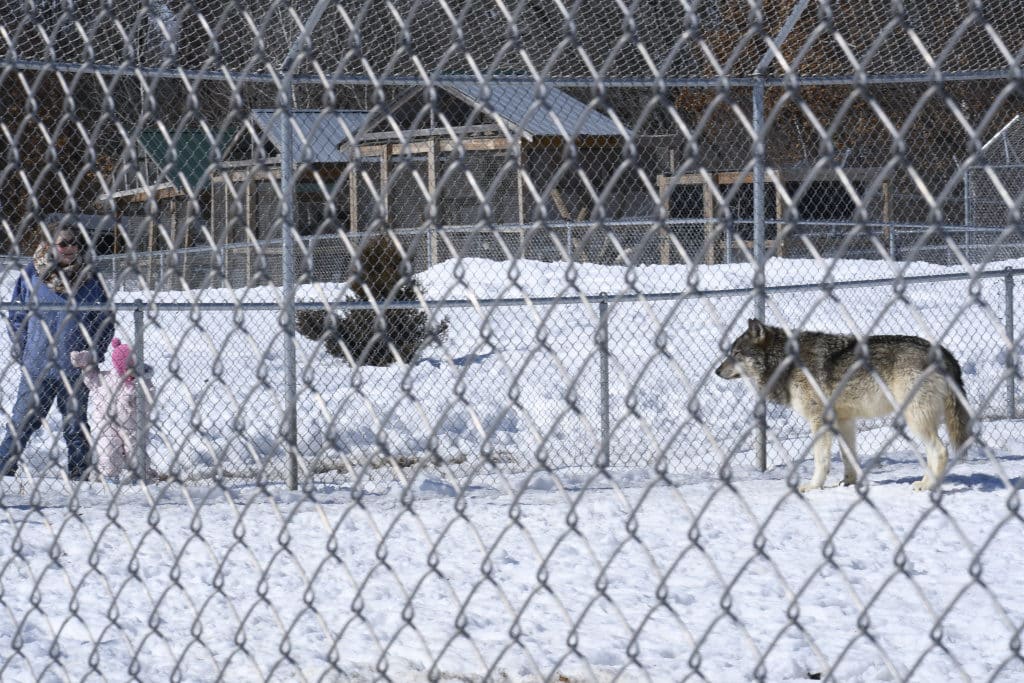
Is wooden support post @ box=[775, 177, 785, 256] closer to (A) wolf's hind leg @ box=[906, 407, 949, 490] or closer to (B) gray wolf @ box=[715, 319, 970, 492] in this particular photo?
(B) gray wolf @ box=[715, 319, 970, 492]

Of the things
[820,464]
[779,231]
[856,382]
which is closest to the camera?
[779,231]

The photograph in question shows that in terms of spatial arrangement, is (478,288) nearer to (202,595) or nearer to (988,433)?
(988,433)

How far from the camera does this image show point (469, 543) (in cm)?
629

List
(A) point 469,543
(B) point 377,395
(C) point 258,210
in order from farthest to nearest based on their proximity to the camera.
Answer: (C) point 258,210 < (B) point 377,395 < (A) point 469,543

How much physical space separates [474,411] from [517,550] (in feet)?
10.9

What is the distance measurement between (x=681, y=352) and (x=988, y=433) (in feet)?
14.9

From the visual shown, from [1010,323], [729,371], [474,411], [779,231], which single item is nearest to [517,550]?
[779,231]

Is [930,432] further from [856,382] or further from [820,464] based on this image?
[820,464]

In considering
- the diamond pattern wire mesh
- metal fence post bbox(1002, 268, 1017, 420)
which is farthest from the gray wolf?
metal fence post bbox(1002, 268, 1017, 420)

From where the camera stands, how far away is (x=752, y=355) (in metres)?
7.77

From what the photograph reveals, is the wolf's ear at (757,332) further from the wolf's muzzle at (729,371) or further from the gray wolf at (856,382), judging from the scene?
the wolf's muzzle at (729,371)

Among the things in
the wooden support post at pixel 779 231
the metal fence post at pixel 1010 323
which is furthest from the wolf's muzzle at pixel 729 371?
the metal fence post at pixel 1010 323

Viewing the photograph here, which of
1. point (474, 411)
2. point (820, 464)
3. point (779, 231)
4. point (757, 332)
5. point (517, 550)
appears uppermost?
point (757, 332)

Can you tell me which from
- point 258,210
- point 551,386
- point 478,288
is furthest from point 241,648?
point 258,210
